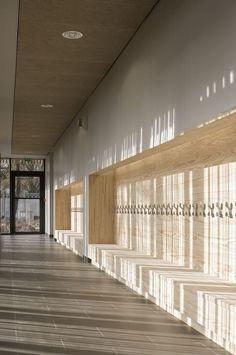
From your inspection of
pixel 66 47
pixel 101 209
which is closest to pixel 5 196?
pixel 101 209

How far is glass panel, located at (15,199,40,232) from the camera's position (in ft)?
95.9

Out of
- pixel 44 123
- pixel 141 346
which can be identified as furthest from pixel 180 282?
pixel 44 123

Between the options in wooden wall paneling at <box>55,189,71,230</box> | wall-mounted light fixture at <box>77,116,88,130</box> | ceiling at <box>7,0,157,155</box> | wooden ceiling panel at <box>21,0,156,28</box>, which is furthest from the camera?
wooden wall paneling at <box>55,189,71,230</box>

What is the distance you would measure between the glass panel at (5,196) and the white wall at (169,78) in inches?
721

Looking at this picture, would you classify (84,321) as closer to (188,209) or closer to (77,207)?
(188,209)

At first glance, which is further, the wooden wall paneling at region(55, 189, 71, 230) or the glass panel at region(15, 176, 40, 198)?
the glass panel at region(15, 176, 40, 198)

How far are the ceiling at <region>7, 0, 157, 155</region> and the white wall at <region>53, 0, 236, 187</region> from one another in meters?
0.29

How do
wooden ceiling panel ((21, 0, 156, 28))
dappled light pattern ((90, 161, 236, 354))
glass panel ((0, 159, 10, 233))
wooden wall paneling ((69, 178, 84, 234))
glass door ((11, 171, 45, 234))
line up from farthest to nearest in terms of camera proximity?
glass door ((11, 171, 45, 234)) < glass panel ((0, 159, 10, 233)) < wooden wall paneling ((69, 178, 84, 234)) < wooden ceiling panel ((21, 0, 156, 28)) < dappled light pattern ((90, 161, 236, 354))

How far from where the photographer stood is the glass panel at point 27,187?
29.2m

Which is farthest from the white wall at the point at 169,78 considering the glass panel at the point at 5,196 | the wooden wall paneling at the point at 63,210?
the glass panel at the point at 5,196

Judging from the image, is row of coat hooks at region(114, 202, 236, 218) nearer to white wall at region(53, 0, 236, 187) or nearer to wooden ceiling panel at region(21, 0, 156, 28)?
white wall at region(53, 0, 236, 187)

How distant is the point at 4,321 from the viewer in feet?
21.5

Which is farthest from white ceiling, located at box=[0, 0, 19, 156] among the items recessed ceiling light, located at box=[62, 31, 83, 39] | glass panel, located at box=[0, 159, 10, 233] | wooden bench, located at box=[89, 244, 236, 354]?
glass panel, located at box=[0, 159, 10, 233]

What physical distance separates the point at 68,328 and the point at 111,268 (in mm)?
4075
